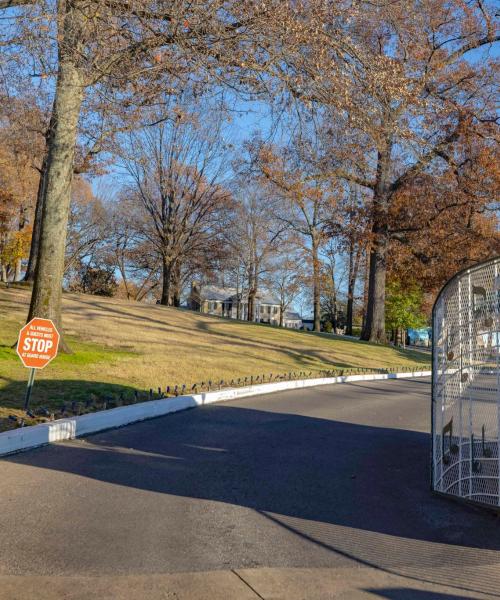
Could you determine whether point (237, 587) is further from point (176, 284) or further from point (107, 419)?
point (176, 284)

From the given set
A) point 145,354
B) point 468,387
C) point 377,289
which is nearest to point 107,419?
point 468,387

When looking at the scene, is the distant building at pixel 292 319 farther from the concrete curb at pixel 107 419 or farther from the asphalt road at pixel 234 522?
the asphalt road at pixel 234 522

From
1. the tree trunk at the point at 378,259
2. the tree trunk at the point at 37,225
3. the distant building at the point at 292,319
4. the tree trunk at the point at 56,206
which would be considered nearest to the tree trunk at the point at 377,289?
the tree trunk at the point at 378,259

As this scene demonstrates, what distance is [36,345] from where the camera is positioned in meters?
8.77

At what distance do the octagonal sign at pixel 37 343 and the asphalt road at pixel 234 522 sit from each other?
1426 mm

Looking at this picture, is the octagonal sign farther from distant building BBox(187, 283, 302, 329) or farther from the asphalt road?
distant building BBox(187, 283, 302, 329)

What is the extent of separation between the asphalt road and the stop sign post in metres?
1.39

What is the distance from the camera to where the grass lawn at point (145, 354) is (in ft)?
36.7

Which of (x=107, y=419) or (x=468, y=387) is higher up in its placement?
(x=468, y=387)

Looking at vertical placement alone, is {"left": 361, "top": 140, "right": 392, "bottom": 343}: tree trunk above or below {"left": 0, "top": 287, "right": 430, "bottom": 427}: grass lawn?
above

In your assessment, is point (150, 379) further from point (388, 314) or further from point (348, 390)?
point (388, 314)

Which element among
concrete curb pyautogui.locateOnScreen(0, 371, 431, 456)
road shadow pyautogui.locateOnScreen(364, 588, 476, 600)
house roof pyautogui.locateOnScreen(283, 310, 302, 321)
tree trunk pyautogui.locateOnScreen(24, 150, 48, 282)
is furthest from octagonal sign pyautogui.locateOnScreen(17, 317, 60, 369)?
house roof pyautogui.locateOnScreen(283, 310, 302, 321)

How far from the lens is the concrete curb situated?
7346 mm

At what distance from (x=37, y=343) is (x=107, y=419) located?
1.47 meters
